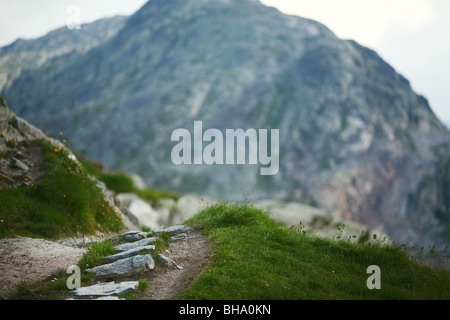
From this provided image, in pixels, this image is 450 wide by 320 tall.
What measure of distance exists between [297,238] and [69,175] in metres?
10.6

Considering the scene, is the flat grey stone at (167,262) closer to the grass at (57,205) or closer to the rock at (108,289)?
the rock at (108,289)

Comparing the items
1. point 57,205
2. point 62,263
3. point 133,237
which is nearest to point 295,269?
point 133,237

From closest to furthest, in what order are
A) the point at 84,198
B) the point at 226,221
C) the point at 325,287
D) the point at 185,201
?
1. the point at 325,287
2. the point at 226,221
3. the point at 84,198
4. the point at 185,201

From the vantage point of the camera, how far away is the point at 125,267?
916 centimetres

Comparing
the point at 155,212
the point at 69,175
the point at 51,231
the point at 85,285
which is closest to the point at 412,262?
the point at 85,285

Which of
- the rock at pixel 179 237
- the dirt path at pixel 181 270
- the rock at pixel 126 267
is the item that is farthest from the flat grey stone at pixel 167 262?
the rock at pixel 179 237

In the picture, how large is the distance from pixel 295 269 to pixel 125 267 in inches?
179

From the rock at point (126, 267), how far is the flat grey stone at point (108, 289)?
0.59 m

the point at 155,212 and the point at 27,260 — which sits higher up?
the point at 27,260

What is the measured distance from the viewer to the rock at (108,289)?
786cm

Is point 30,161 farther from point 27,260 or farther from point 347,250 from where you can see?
point 347,250

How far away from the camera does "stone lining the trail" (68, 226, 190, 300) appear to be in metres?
7.96

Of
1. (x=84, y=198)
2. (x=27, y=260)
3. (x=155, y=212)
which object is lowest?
(x=155, y=212)

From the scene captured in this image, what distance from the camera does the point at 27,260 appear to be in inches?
397
